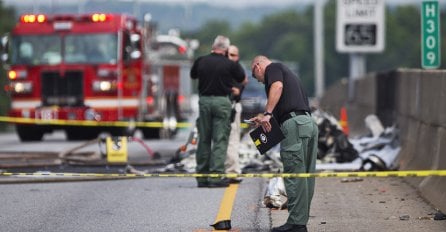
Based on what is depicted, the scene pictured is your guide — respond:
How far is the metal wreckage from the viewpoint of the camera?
17375 millimetres

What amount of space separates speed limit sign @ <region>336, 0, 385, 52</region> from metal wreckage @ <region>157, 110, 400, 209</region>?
6898mm

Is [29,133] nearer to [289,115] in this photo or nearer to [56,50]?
[56,50]

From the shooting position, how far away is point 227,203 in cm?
1366

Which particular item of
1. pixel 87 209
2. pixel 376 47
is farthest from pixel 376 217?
pixel 376 47

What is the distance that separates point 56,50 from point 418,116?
44.9 feet

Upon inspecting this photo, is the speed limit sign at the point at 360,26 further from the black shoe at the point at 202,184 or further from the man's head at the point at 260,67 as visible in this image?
the man's head at the point at 260,67

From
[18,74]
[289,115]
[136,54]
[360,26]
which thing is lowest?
[18,74]

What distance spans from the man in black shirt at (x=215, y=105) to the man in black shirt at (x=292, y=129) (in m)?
4.42

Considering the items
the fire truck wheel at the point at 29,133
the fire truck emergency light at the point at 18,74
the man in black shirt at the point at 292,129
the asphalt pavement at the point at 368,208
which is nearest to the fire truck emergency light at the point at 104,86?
the fire truck emergency light at the point at 18,74

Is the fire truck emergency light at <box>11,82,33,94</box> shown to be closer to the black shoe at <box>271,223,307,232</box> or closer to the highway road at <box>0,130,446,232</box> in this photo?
the highway road at <box>0,130,446,232</box>

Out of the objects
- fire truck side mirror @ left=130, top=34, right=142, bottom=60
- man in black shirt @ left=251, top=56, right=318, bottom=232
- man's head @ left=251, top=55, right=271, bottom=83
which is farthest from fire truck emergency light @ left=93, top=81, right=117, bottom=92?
man in black shirt @ left=251, top=56, right=318, bottom=232

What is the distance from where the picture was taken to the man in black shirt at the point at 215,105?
15.4m

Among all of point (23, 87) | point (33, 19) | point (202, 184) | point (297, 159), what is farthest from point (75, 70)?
point (297, 159)

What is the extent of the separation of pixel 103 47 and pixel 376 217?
16.6 metres
